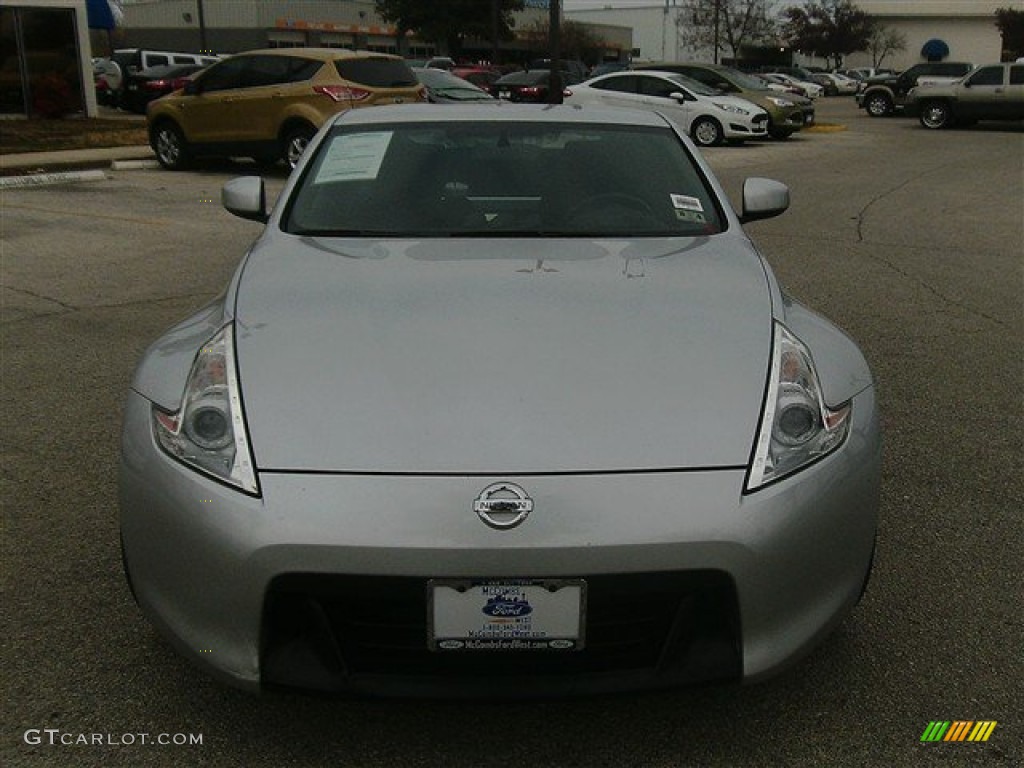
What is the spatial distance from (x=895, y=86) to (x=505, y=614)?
1355 inches

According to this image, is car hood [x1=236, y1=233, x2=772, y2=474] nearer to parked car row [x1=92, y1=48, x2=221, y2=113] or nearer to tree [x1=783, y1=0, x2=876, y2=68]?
parked car row [x1=92, y1=48, x2=221, y2=113]

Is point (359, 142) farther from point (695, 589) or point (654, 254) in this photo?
point (695, 589)

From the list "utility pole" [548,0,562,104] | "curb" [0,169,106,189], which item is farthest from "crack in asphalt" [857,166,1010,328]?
"curb" [0,169,106,189]

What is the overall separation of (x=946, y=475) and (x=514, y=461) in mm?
2500

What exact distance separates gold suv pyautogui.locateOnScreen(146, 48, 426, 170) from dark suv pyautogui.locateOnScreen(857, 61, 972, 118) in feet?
75.5

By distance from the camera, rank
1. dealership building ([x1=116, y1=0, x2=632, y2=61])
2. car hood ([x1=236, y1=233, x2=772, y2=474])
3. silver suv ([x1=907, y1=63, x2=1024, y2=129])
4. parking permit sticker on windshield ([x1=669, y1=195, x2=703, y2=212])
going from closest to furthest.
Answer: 1. car hood ([x1=236, y1=233, x2=772, y2=474])
2. parking permit sticker on windshield ([x1=669, y1=195, x2=703, y2=212])
3. silver suv ([x1=907, y1=63, x2=1024, y2=129])
4. dealership building ([x1=116, y1=0, x2=632, y2=61])

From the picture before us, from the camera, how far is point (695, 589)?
7.16ft

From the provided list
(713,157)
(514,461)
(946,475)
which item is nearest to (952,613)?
(946,475)

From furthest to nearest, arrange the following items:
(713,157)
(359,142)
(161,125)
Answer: (713,157)
(161,125)
(359,142)

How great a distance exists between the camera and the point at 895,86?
108 feet

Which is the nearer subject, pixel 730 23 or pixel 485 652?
pixel 485 652

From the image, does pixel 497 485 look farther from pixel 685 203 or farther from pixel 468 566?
pixel 685 203

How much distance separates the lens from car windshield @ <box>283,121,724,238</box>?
359cm

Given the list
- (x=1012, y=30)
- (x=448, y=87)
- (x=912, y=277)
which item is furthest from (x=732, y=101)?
(x=1012, y=30)
